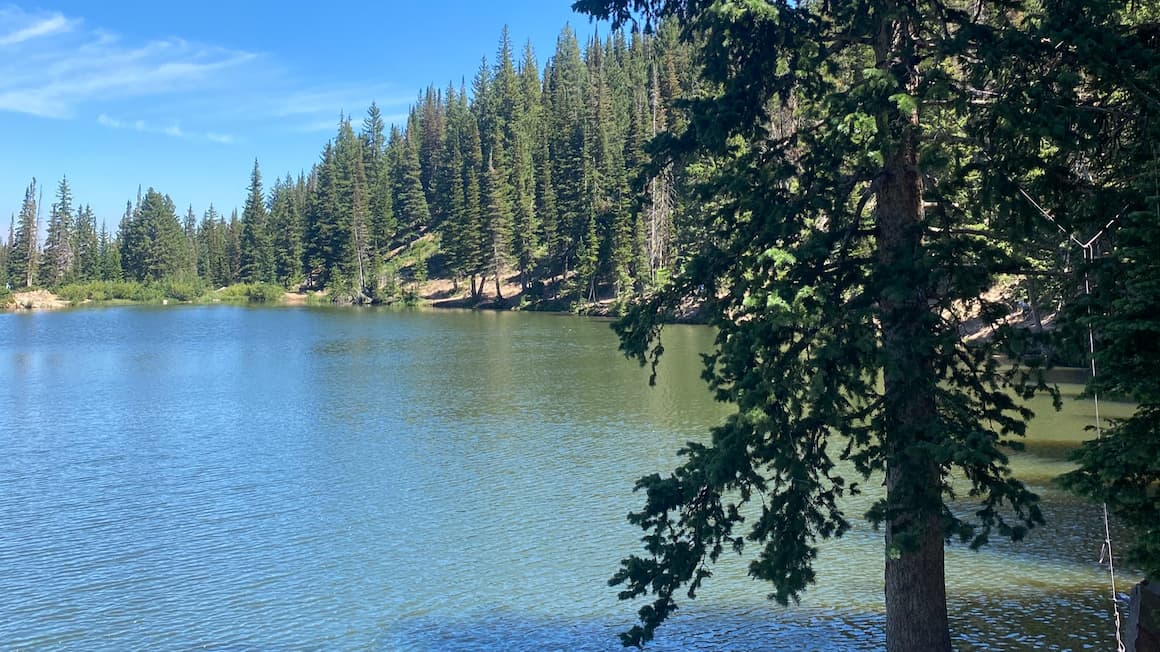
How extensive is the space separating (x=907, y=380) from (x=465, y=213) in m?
87.1

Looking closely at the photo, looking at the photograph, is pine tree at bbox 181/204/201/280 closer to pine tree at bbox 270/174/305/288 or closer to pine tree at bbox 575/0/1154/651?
pine tree at bbox 270/174/305/288

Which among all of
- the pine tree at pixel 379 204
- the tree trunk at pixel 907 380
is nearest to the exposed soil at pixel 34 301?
the pine tree at pixel 379 204

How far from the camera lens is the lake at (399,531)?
468 inches

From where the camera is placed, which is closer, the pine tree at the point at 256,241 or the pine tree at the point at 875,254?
the pine tree at the point at 875,254

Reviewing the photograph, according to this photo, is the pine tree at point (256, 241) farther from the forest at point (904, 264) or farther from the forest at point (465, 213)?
the forest at point (904, 264)

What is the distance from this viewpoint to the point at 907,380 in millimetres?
7562

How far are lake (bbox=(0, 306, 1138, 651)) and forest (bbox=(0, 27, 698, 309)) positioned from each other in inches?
1330

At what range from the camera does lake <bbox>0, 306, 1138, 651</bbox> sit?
39.0 ft

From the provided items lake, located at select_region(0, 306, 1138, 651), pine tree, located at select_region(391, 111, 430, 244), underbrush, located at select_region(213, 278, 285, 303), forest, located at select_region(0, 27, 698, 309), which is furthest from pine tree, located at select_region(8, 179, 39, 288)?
lake, located at select_region(0, 306, 1138, 651)

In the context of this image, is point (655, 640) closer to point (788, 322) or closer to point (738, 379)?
point (738, 379)

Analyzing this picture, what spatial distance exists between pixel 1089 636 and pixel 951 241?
6352 mm

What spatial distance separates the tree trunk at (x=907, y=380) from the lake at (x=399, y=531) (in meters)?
3.07

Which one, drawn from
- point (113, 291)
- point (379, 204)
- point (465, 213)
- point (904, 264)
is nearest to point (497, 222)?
point (465, 213)

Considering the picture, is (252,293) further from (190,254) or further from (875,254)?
(875,254)
